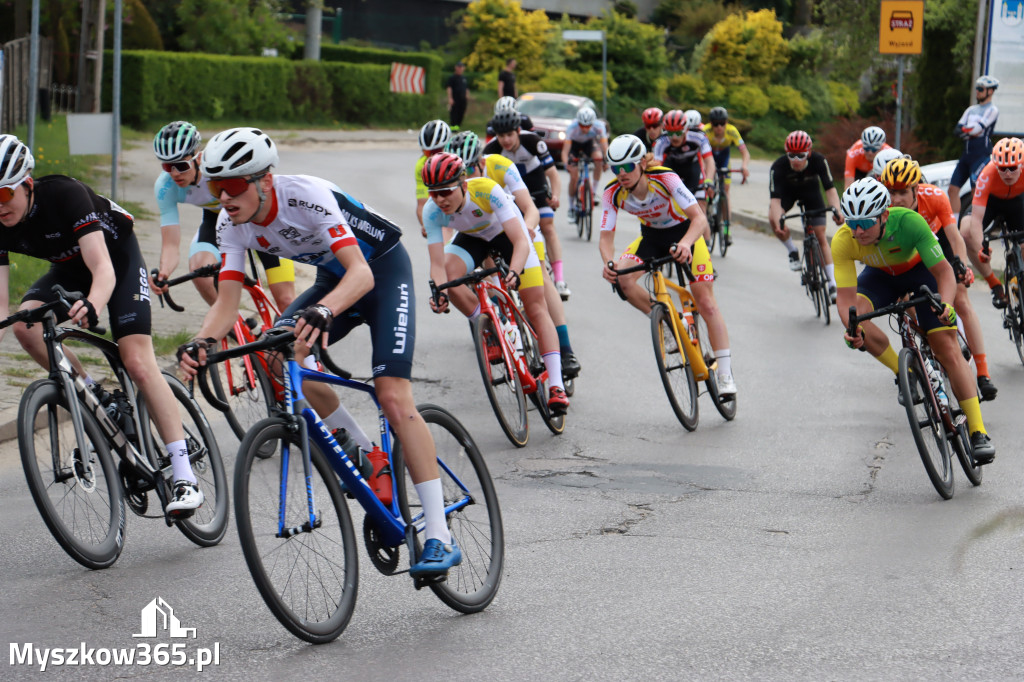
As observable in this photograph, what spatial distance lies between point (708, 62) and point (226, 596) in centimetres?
4392

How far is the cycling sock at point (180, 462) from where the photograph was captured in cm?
614

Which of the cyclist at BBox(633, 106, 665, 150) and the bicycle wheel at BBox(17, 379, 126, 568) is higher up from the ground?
the cyclist at BBox(633, 106, 665, 150)

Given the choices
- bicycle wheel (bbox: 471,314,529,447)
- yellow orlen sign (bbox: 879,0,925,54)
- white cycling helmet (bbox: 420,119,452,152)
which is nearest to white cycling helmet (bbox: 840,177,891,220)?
bicycle wheel (bbox: 471,314,529,447)

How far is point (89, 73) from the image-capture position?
→ 28.4m

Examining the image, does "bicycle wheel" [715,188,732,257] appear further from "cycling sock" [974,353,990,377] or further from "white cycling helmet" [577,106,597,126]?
"cycling sock" [974,353,990,377]

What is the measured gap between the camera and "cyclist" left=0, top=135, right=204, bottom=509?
234 inches

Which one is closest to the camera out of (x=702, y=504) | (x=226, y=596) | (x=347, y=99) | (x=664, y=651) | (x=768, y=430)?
(x=664, y=651)

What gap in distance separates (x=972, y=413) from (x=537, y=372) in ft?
9.08

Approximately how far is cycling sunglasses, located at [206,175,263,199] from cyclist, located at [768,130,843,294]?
9.49 m

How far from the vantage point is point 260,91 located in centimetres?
3597

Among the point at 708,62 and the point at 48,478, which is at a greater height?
the point at 708,62

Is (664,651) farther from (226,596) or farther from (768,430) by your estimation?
(768,430)

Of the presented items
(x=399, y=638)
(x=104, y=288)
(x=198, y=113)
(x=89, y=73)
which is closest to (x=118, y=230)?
(x=104, y=288)

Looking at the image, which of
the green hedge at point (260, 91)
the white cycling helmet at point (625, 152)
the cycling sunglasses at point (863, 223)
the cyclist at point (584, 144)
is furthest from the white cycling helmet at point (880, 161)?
the green hedge at point (260, 91)
